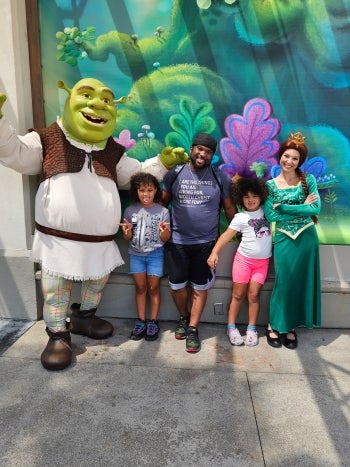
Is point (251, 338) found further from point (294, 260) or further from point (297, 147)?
point (297, 147)

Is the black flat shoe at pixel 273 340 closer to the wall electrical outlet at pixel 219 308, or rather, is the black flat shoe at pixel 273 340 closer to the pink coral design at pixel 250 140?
the wall electrical outlet at pixel 219 308

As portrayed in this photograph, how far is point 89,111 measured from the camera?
2957mm

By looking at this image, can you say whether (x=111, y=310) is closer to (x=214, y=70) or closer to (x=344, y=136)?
(x=214, y=70)

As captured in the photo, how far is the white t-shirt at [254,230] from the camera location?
10.9 ft

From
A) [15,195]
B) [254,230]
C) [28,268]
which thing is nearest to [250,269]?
[254,230]

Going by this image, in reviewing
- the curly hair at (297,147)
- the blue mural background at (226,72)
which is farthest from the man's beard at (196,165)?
the curly hair at (297,147)

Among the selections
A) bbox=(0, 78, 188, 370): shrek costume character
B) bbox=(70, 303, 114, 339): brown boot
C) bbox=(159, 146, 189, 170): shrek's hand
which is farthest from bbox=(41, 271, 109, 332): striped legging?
bbox=(159, 146, 189, 170): shrek's hand

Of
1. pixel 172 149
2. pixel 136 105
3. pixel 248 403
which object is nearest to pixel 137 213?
pixel 172 149

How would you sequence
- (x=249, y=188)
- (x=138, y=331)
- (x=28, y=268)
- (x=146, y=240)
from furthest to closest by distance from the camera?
(x=28, y=268) < (x=138, y=331) < (x=146, y=240) < (x=249, y=188)

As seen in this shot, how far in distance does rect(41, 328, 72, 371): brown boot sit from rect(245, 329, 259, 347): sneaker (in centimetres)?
144

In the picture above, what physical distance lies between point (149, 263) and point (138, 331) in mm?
586

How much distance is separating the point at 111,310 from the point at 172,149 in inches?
63.1

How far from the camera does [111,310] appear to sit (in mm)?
3855

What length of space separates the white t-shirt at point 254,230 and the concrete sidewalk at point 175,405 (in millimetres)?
798
